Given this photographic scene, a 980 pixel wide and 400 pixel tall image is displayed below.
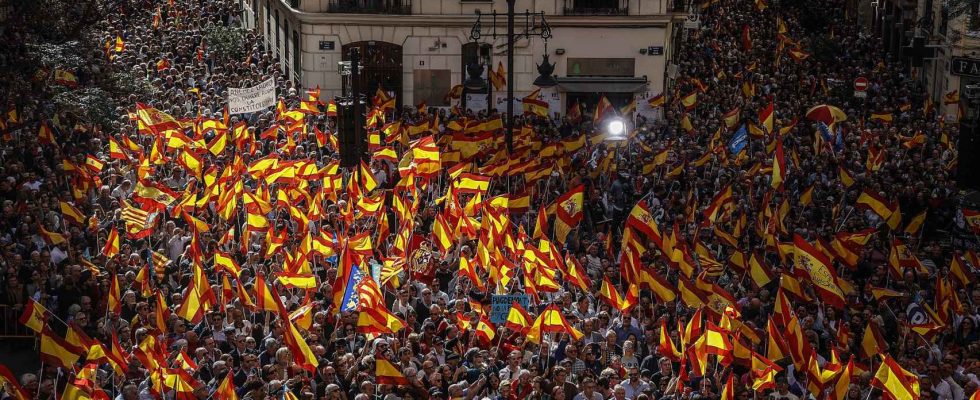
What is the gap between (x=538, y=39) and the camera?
145ft

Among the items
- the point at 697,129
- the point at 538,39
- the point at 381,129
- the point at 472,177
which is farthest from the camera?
the point at 538,39

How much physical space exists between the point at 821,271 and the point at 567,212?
4.98m

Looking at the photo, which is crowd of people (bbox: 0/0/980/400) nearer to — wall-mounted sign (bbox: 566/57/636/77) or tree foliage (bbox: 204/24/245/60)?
tree foliage (bbox: 204/24/245/60)

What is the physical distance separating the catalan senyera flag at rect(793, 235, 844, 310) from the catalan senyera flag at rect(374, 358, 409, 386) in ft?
21.1

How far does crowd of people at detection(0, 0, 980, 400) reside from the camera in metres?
19.4

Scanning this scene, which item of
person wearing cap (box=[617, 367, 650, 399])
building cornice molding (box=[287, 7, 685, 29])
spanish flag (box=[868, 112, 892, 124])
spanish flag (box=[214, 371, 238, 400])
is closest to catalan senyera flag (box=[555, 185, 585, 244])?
person wearing cap (box=[617, 367, 650, 399])

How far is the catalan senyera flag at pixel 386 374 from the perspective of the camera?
18656 mm

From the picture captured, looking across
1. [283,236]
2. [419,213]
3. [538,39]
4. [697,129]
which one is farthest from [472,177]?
[538,39]

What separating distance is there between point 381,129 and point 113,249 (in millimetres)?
11549

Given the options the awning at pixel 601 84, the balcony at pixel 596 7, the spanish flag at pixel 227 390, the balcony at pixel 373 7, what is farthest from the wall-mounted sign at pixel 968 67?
the spanish flag at pixel 227 390

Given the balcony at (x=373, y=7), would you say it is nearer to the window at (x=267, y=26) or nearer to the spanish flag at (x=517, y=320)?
the window at (x=267, y=26)

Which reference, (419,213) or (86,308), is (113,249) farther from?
(419,213)

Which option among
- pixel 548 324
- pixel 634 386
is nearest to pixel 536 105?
pixel 548 324

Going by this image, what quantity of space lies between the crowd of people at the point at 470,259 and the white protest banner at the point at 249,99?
65 cm
